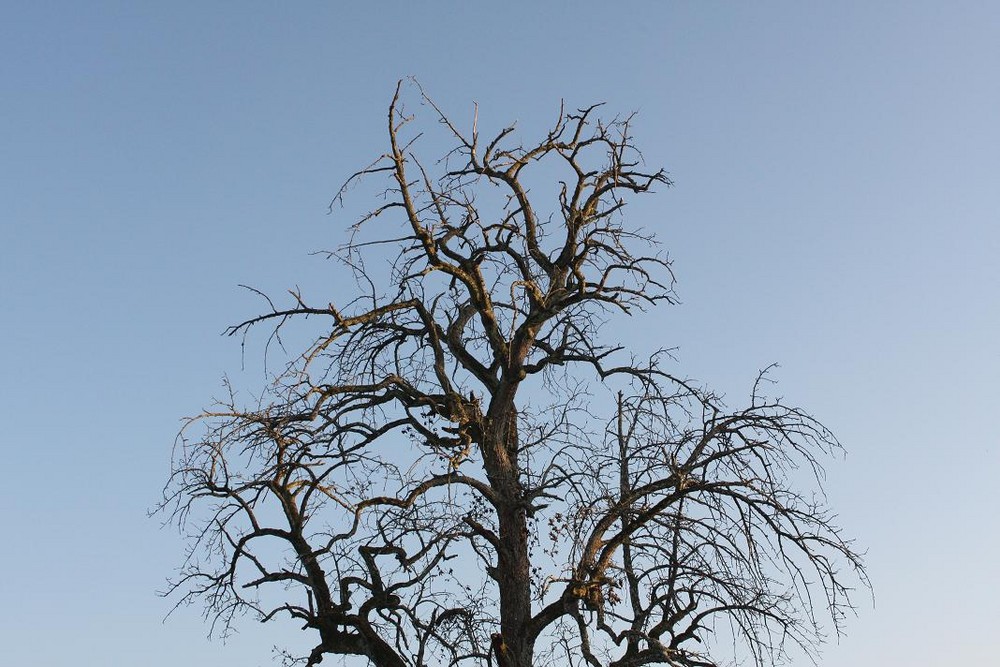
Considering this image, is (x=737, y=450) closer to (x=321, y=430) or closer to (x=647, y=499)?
(x=647, y=499)

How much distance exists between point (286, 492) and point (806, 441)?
16.3 feet

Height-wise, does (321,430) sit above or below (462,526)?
above

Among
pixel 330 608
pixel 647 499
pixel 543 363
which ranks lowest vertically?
pixel 330 608

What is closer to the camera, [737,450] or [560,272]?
[737,450]

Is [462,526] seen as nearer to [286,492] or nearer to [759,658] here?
[286,492]

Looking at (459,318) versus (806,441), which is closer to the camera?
(806,441)

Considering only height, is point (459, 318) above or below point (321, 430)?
above

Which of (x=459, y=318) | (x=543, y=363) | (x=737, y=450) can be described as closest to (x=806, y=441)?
(x=737, y=450)

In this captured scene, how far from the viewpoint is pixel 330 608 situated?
11.5 metres

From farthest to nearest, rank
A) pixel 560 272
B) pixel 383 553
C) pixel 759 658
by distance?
pixel 560 272 → pixel 383 553 → pixel 759 658

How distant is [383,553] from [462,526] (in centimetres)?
79

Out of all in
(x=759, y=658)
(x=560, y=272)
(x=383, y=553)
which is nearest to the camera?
(x=759, y=658)

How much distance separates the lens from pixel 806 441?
437 inches

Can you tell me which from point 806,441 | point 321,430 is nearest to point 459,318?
point 321,430
